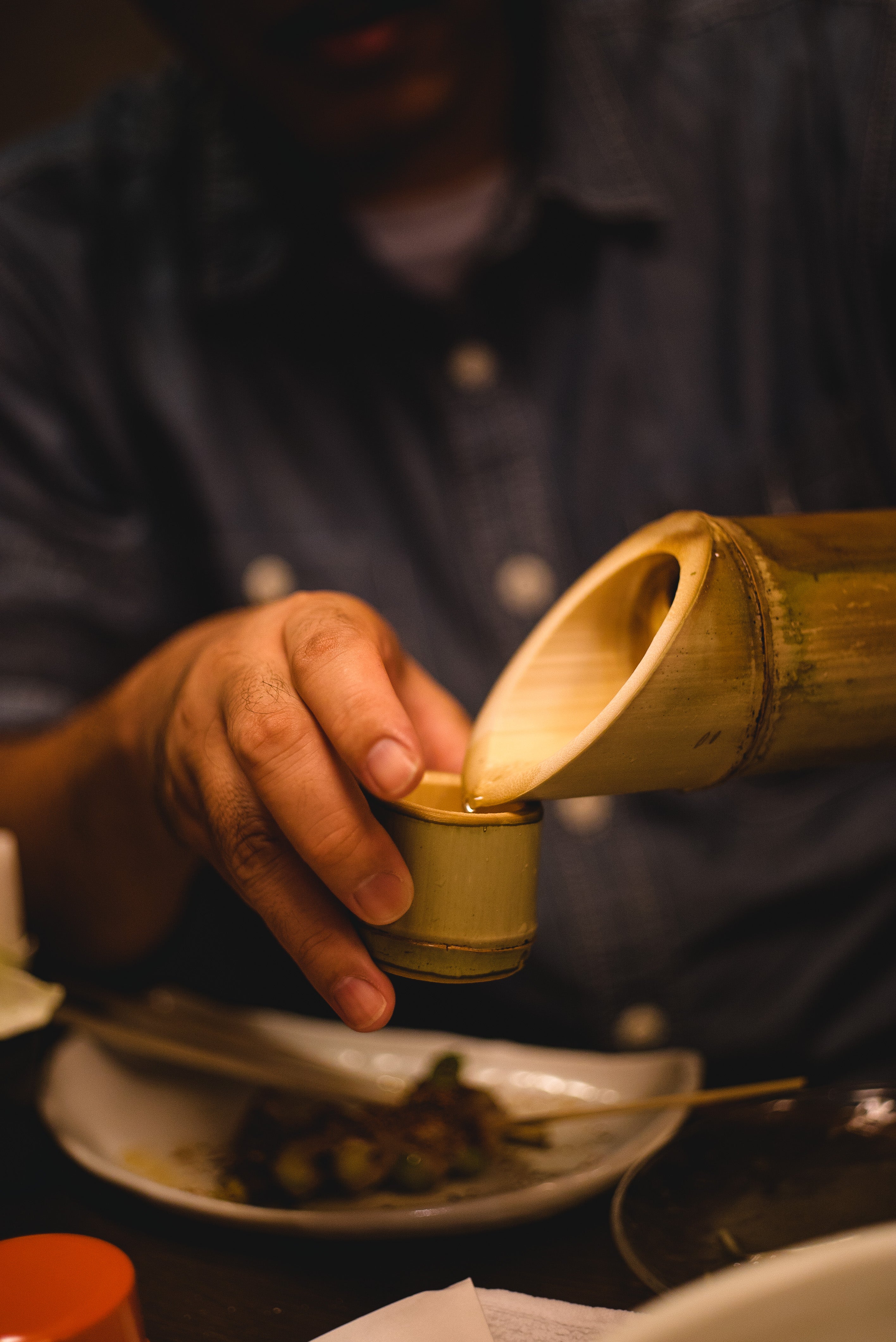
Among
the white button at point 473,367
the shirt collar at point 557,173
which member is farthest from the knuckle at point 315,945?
the shirt collar at point 557,173

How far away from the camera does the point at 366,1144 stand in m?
0.62

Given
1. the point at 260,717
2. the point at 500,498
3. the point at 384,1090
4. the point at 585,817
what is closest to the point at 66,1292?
the point at 260,717

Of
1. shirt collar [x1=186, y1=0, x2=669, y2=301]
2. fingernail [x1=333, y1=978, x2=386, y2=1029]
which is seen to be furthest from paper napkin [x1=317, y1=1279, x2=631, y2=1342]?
shirt collar [x1=186, y1=0, x2=669, y2=301]

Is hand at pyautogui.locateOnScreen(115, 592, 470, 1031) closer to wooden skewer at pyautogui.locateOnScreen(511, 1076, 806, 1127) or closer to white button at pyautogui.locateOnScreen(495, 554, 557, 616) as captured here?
wooden skewer at pyautogui.locateOnScreen(511, 1076, 806, 1127)

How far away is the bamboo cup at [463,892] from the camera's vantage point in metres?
0.48

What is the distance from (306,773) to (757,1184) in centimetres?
34

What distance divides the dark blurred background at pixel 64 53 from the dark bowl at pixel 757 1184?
2.62 metres

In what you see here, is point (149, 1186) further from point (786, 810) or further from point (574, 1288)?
point (786, 810)

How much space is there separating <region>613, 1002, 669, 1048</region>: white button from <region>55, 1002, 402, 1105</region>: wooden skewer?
333 millimetres

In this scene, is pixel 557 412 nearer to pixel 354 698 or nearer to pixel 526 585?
pixel 526 585

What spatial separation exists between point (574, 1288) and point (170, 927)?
65 cm

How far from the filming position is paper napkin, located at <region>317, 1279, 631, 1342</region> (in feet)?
1.47

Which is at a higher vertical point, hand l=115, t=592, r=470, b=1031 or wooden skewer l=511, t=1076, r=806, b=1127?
hand l=115, t=592, r=470, b=1031

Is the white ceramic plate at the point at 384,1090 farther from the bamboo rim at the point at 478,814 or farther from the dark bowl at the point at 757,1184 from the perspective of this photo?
the bamboo rim at the point at 478,814
